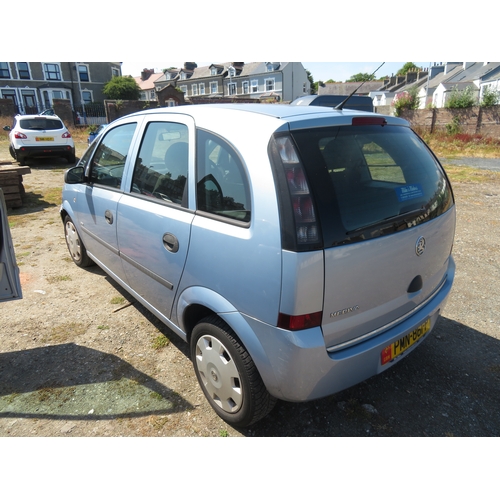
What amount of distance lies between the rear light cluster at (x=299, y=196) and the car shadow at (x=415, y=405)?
1350 mm

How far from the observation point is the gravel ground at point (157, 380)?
2.37 m

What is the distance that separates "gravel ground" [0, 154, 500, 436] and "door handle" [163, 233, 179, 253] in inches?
41.2

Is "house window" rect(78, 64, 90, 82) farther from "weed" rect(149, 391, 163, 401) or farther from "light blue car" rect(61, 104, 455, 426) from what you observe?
"weed" rect(149, 391, 163, 401)

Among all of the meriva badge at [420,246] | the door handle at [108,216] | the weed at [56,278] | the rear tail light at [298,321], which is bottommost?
the weed at [56,278]

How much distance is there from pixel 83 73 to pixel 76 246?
46433mm

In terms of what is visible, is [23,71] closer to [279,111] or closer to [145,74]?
[145,74]

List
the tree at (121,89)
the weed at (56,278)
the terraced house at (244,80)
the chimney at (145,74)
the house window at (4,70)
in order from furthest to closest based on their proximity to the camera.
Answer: the chimney at (145,74), the terraced house at (244,80), the tree at (121,89), the house window at (4,70), the weed at (56,278)

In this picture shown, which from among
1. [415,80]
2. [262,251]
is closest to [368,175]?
[262,251]

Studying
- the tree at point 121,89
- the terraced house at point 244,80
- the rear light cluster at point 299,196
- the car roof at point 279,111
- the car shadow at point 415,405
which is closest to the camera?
the rear light cluster at point 299,196

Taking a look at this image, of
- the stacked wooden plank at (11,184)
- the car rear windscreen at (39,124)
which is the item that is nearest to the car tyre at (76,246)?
the stacked wooden plank at (11,184)

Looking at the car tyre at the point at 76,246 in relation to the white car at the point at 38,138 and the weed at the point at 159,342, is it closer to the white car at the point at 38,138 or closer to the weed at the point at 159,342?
the weed at the point at 159,342

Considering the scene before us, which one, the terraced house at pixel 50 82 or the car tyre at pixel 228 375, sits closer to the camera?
the car tyre at pixel 228 375

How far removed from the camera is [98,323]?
11.8 ft

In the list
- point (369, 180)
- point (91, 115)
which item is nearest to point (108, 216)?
point (369, 180)
